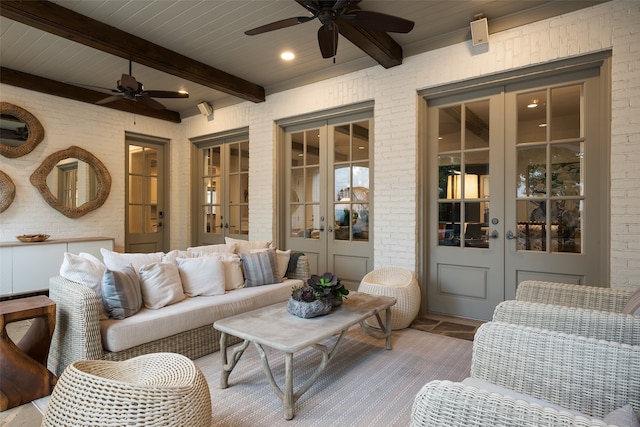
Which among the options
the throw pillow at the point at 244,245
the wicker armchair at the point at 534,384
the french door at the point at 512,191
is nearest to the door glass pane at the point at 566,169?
the french door at the point at 512,191

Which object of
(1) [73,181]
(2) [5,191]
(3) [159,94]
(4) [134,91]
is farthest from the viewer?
(1) [73,181]

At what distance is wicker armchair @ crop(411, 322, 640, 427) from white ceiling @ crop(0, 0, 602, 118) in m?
2.86

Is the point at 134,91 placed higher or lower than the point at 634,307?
higher

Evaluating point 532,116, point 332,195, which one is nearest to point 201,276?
point 332,195

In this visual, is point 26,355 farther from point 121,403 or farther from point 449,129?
point 449,129

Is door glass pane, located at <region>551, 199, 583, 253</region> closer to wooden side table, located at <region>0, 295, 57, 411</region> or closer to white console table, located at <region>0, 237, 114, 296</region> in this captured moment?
wooden side table, located at <region>0, 295, 57, 411</region>

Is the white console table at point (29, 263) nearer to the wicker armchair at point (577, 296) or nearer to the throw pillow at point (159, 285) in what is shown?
the throw pillow at point (159, 285)

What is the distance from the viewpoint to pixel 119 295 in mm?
2412

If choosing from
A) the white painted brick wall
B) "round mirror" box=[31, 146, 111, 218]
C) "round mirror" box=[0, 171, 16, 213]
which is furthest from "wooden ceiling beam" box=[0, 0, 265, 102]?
"round mirror" box=[0, 171, 16, 213]

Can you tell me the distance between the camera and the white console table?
420 cm

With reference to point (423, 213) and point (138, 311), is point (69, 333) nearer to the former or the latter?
point (138, 311)

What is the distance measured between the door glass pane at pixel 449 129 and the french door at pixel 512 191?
0.03 ft

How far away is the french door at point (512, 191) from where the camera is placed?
3.15 m

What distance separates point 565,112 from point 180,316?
12.3 feet
